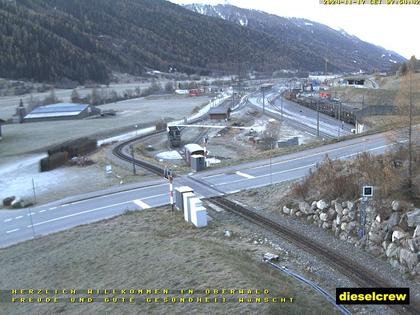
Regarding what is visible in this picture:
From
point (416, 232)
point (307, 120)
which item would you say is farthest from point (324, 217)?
point (307, 120)

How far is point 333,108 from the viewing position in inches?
2987

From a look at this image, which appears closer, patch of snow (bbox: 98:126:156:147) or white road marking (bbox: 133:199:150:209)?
white road marking (bbox: 133:199:150:209)

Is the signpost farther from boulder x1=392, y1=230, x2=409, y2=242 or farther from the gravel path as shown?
boulder x1=392, y1=230, x2=409, y2=242

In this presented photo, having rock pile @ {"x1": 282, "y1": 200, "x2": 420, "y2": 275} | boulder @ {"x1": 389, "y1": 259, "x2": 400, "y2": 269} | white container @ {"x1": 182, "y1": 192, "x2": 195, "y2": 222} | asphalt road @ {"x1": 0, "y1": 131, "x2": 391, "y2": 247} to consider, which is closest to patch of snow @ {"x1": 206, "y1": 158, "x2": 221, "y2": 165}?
asphalt road @ {"x1": 0, "y1": 131, "x2": 391, "y2": 247}

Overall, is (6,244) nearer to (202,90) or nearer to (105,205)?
(105,205)

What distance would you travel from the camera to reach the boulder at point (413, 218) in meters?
13.7

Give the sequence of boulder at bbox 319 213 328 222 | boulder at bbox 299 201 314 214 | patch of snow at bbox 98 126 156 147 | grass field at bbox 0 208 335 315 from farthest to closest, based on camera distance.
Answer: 1. patch of snow at bbox 98 126 156 147
2. boulder at bbox 299 201 314 214
3. boulder at bbox 319 213 328 222
4. grass field at bbox 0 208 335 315

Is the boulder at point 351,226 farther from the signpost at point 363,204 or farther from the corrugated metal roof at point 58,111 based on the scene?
the corrugated metal roof at point 58,111

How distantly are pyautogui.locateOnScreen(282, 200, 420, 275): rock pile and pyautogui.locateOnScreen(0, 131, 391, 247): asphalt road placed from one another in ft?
29.6

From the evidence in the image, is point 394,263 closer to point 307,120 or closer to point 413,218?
point 413,218

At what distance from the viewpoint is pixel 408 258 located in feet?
42.8

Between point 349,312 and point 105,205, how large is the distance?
17814 mm

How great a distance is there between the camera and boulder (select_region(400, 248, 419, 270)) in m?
12.9

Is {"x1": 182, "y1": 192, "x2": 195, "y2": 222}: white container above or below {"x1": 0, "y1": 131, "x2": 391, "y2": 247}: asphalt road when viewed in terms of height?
above
